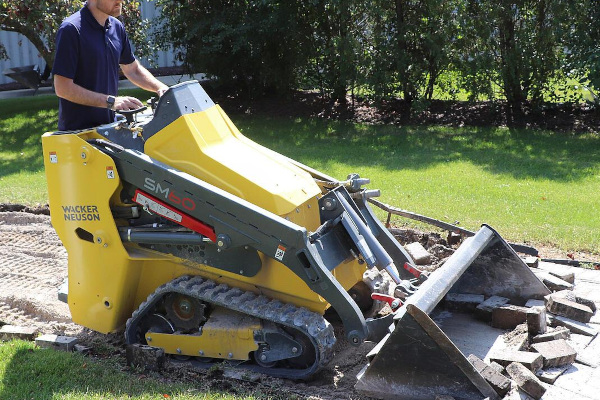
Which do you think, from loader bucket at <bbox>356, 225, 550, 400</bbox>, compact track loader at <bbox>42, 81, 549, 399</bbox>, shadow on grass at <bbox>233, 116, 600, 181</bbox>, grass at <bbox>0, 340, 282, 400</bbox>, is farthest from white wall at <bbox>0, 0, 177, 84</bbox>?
loader bucket at <bbox>356, 225, 550, 400</bbox>

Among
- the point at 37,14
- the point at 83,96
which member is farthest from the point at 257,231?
the point at 37,14

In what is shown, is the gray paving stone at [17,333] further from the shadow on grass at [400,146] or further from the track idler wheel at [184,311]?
the shadow on grass at [400,146]

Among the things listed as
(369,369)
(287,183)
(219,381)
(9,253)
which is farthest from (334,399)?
(9,253)

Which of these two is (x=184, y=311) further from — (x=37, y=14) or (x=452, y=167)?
(x=37, y=14)

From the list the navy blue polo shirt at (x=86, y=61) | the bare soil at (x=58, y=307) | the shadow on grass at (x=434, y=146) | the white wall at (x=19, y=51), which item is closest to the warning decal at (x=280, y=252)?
the bare soil at (x=58, y=307)

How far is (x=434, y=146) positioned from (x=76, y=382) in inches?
316

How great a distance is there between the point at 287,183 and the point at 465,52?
27.9 ft

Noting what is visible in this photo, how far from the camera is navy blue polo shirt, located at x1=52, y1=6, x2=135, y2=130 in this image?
5082 millimetres

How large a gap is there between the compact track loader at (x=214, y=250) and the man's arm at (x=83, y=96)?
0.44ft

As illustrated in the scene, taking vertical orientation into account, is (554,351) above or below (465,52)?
below

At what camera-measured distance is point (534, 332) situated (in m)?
5.16

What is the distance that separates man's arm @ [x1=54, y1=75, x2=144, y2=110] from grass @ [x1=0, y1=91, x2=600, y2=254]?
12.8ft

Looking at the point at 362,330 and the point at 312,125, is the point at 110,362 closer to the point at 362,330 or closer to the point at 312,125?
the point at 362,330

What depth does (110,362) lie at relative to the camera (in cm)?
487
